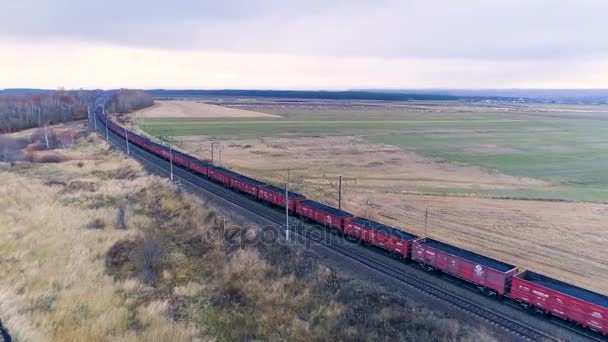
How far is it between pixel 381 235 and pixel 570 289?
1198cm

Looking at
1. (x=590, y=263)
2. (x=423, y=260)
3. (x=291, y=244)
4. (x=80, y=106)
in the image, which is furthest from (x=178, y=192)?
(x=80, y=106)

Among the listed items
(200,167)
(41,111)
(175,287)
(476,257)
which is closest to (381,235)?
(476,257)

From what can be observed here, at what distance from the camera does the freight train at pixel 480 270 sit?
841 inches

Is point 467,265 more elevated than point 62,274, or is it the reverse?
point 467,265

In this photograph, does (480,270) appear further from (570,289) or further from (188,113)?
Result: (188,113)

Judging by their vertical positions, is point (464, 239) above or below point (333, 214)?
below

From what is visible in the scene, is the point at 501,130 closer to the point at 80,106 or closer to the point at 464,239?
the point at 464,239

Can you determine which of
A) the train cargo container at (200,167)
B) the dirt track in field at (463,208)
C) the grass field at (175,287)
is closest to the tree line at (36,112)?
the train cargo container at (200,167)

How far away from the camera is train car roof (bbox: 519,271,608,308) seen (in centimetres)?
2162

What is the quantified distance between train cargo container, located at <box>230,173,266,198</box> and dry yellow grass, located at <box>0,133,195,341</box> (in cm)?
1167

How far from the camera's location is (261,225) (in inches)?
1469

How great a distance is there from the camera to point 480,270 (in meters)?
25.0

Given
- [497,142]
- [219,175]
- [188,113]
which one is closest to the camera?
[219,175]

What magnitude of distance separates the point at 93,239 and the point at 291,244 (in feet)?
51.4
